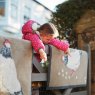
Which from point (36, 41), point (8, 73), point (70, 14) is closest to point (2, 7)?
point (70, 14)

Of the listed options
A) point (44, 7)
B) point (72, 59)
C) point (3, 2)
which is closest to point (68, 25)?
point (72, 59)

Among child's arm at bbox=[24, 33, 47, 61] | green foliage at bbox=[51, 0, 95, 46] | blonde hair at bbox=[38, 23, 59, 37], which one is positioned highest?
green foliage at bbox=[51, 0, 95, 46]

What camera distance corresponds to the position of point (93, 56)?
4.93 m

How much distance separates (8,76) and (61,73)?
3.29 feet

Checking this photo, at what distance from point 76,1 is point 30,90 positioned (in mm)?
2621

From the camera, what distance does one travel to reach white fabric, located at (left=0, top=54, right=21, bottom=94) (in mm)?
2729

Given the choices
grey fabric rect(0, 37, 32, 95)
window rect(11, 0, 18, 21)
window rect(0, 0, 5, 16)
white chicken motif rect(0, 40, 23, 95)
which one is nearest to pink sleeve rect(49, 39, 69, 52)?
grey fabric rect(0, 37, 32, 95)

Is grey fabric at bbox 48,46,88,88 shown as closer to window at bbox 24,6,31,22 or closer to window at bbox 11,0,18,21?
window at bbox 11,0,18,21

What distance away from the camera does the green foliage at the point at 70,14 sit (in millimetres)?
5277

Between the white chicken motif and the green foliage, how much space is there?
102 inches

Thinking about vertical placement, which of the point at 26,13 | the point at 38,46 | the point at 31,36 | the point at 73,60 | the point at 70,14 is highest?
the point at 26,13

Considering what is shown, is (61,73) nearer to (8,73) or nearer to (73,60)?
(73,60)

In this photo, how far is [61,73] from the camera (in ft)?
12.0

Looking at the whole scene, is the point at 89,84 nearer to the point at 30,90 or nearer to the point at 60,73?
the point at 60,73
